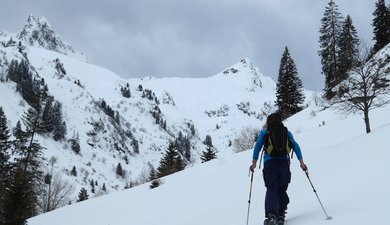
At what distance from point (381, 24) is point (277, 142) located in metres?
50.5

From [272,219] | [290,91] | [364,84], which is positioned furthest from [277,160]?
[290,91]

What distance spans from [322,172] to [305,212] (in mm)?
5364

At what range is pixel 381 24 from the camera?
5025 centimetres

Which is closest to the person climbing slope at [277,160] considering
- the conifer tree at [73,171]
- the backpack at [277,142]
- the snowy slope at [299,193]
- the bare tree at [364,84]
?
the backpack at [277,142]

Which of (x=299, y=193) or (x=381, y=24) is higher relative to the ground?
(x=381, y=24)

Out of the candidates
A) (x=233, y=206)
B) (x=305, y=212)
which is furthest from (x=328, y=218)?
(x=233, y=206)

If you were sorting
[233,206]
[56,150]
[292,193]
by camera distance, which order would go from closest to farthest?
[292,193] → [233,206] → [56,150]

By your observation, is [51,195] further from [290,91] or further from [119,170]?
[119,170]

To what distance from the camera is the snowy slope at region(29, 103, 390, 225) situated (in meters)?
7.02

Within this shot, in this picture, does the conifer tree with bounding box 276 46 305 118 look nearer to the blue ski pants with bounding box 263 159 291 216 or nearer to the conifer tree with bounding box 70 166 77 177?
the blue ski pants with bounding box 263 159 291 216

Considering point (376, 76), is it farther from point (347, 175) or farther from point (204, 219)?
point (204, 219)

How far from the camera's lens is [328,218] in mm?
6379

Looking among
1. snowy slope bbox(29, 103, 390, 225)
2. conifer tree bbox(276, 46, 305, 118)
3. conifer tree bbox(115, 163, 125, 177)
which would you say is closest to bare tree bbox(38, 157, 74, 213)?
snowy slope bbox(29, 103, 390, 225)

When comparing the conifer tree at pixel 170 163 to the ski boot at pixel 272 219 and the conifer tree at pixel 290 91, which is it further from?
the ski boot at pixel 272 219
